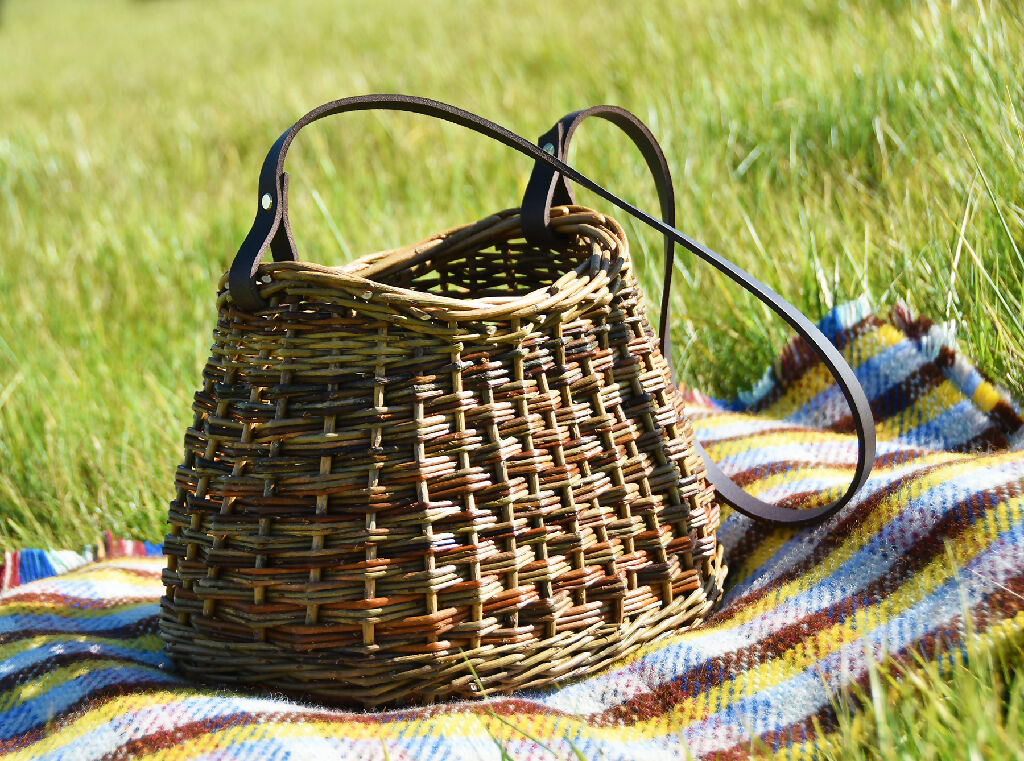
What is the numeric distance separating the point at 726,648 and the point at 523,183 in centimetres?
184

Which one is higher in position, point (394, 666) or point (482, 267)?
point (482, 267)

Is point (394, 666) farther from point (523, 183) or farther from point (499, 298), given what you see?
point (523, 183)

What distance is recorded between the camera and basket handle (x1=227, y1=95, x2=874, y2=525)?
3.72 ft

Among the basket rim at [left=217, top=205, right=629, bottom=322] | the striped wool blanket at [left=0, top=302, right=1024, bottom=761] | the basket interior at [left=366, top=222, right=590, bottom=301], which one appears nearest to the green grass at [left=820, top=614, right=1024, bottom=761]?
the striped wool blanket at [left=0, top=302, right=1024, bottom=761]

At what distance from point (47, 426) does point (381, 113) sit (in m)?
2.15

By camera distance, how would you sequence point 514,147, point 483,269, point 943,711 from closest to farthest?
point 943,711 → point 514,147 → point 483,269

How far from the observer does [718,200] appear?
2.37 meters

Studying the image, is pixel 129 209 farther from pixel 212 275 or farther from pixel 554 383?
pixel 554 383

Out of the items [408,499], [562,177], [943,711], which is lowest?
[943,711]

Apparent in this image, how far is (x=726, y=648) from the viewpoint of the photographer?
1162 millimetres

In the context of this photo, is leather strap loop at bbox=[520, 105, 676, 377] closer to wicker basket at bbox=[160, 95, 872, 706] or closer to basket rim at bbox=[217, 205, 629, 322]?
basket rim at bbox=[217, 205, 629, 322]

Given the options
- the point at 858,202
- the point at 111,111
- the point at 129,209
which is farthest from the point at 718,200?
the point at 111,111

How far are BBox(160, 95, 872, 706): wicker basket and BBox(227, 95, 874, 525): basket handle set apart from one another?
0.06 ft

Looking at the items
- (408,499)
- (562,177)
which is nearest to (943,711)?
(408,499)
